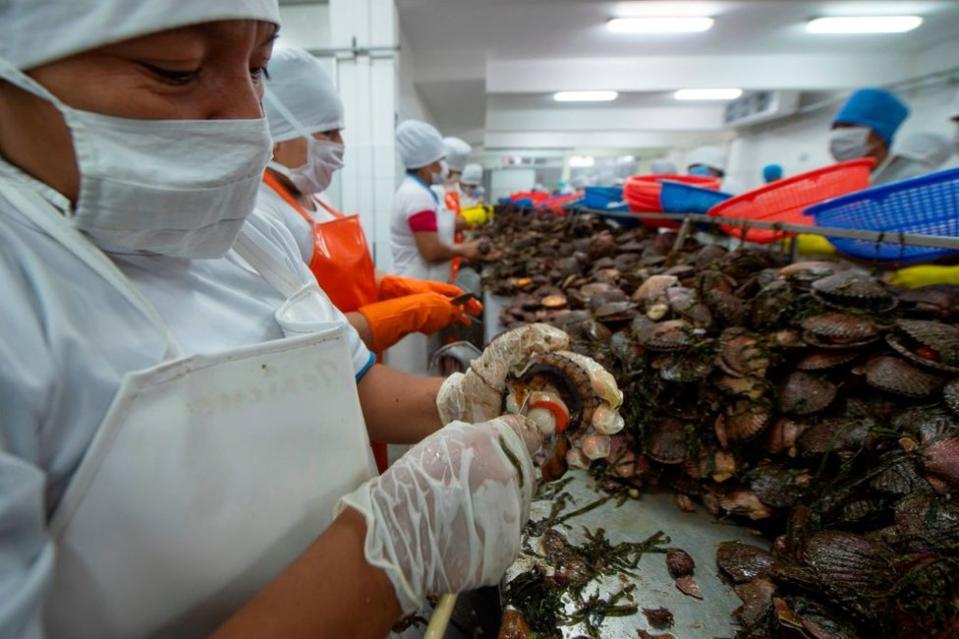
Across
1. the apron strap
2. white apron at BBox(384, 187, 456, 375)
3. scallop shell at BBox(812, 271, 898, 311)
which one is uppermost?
the apron strap

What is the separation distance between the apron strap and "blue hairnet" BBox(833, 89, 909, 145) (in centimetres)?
531

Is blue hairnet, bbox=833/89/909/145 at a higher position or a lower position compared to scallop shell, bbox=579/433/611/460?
higher

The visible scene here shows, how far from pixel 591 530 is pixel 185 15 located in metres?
1.42

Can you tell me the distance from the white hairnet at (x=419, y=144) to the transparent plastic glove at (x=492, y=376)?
3561 millimetres

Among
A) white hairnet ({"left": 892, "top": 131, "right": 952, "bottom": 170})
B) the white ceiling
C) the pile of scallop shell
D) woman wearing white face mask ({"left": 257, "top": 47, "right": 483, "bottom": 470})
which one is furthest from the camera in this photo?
the white ceiling

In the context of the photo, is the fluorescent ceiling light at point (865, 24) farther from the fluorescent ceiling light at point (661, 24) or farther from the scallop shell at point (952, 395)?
the scallop shell at point (952, 395)

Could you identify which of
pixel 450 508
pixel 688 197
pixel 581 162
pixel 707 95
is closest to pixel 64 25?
pixel 450 508

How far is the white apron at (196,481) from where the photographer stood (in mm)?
534

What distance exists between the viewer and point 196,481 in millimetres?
606

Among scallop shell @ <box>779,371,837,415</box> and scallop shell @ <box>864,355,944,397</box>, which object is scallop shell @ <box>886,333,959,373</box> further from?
scallop shell @ <box>779,371,837,415</box>

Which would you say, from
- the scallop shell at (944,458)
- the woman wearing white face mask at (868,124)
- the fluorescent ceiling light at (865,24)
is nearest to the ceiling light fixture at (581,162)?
the fluorescent ceiling light at (865,24)

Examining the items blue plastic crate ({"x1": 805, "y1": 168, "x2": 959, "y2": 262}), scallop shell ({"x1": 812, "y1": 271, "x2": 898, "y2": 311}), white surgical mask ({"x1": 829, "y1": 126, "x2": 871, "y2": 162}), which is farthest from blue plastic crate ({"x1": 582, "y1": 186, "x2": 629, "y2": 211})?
scallop shell ({"x1": 812, "y1": 271, "x2": 898, "y2": 311})

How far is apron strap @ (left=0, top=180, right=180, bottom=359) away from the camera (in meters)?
0.52

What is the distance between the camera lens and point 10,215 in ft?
1.68
